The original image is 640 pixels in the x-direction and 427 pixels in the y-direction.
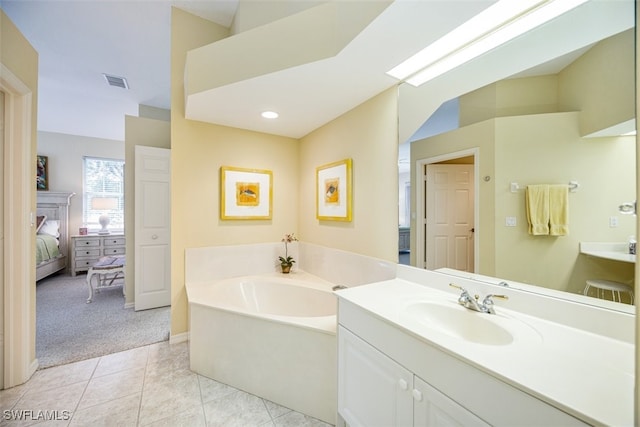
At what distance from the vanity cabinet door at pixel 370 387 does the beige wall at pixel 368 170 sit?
2.54 ft

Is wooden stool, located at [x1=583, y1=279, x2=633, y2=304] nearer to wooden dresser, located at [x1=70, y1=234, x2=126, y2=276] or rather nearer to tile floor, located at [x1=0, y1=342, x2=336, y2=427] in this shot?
tile floor, located at [x1=0, y1=342, x2=336, y2=427]

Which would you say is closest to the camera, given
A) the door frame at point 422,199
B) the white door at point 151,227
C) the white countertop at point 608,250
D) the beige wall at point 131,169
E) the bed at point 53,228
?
the white countertop at point 608,250

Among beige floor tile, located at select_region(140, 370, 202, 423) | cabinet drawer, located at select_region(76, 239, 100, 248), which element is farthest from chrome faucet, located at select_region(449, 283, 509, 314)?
cabinet drawer, located at select_region(76, 239, 100, 248)

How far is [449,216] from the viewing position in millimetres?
1657

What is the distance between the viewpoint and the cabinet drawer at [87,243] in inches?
188

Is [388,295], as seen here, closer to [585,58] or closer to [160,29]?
[585,58]

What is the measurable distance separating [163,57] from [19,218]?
230cm

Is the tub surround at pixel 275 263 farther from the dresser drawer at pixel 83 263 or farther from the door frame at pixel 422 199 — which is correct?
the dresser drawer at pixel 83 263

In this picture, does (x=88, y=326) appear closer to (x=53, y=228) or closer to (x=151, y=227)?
(x=151, y=227)

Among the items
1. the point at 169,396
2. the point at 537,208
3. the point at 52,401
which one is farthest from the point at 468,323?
the point at 52,401

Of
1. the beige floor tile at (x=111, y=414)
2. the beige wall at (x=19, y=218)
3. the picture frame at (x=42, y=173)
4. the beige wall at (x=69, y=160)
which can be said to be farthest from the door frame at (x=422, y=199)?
the picture frame at (x=42, y=173)

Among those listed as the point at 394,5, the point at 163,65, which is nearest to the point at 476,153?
the point at 394,5

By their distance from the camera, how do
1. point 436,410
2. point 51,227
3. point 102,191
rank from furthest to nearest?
1. point 102,191
2. point 51,227
3. point 436,410

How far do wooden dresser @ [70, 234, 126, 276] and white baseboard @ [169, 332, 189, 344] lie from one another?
129 inches
